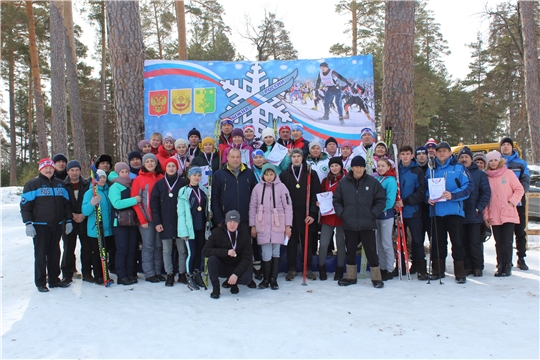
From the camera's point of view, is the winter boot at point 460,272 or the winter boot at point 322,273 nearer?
the winter boot at point 460,272

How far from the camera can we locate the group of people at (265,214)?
5145 mm

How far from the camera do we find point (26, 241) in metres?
8.78

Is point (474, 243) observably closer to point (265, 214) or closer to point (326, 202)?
point (326, 202)

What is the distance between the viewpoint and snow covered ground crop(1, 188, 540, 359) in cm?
341

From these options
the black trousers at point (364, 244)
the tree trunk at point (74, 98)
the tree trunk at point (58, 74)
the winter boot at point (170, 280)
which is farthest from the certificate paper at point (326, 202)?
the tree trunk at point (74, 98)

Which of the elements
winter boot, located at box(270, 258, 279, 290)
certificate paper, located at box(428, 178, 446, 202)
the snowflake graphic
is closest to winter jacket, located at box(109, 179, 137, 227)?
winter boot, located at box(270, 258, 279, 290)

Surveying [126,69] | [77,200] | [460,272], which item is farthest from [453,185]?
[126,69]

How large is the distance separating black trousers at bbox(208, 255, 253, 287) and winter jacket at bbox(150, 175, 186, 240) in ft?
2.42

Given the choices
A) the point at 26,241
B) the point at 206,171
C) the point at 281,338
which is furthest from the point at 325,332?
the point at 26,241

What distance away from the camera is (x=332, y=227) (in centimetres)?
562

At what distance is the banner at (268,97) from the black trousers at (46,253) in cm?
271

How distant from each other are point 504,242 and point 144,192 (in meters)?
5.22

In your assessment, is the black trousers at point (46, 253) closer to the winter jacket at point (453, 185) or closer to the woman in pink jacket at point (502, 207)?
the winter jacket at point (453, 185)

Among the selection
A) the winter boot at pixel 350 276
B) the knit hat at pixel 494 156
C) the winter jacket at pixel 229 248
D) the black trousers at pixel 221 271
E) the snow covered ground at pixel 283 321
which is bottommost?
the snow covered ground at pixel 283 321
